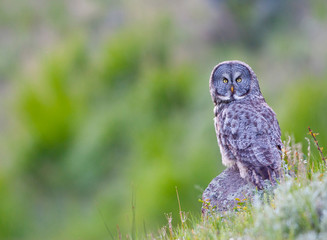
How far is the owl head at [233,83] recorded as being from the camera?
6.62m

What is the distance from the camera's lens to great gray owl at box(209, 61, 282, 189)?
5.90 meters

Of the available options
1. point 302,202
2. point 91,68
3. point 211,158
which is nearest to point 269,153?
point 302,202

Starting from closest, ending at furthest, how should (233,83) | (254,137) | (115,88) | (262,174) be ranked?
(262,174), (254,137), (233,83), (115,88)

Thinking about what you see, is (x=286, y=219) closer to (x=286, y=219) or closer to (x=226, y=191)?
(x=286, y=219)

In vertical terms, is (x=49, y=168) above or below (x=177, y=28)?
below

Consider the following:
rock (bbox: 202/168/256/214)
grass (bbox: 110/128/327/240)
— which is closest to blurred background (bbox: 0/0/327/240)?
rock (bbox: 202/168/256/214)

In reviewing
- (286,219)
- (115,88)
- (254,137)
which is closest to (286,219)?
(286,219)

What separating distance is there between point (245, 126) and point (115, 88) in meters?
14.5

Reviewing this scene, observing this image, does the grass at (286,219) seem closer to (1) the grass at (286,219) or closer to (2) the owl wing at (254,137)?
(1) the grass at (286,219)

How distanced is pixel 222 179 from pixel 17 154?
13888 mm

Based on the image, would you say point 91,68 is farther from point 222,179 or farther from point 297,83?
point 222,179

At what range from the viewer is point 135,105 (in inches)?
748

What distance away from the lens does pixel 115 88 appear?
20469mm

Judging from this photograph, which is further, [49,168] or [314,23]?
[49,168]
